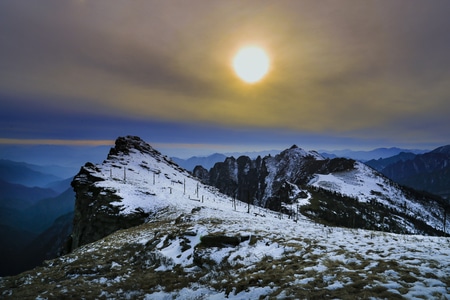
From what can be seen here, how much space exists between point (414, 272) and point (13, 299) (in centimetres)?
2219

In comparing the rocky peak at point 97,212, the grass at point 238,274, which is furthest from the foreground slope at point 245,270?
the rocky peak at point 97,212

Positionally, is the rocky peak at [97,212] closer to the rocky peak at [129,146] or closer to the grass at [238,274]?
the grass at [238,274]

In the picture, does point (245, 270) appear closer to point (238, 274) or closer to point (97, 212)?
point (238, 274)

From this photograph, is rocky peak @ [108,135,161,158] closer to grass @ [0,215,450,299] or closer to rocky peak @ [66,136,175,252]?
rocky peak @ [66,136,175,252]

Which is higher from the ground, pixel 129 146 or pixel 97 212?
pixel 129 146

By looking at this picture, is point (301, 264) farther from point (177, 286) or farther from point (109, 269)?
point (109, 269)

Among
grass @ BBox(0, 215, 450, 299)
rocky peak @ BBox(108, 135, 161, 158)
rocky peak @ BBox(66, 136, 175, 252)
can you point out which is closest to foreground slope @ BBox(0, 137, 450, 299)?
grass @ BBox(0, 215, 450, 299)

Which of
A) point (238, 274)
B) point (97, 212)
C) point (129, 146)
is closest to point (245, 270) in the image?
point (238, 274)

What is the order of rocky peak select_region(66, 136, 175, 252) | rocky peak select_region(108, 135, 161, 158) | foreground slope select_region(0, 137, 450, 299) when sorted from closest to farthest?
foreground slope select_region(0, 137, 450, 299) → rocky peak select_region(66, 136, 175, 252) → rocky peak select_region(108, 135, 161, 158)

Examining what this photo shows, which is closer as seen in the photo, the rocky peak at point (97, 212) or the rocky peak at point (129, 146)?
the rocky peak at point (97, 212)

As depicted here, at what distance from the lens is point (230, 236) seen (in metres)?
18.6

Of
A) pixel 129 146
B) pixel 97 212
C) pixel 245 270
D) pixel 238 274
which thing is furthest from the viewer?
pixel 129 146

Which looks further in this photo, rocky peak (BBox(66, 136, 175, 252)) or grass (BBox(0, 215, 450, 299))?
rocky peak (BBox(66, 136, 175, 252))

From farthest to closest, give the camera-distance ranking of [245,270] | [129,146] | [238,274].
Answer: [129,146] < [245,270] < [238,274]
